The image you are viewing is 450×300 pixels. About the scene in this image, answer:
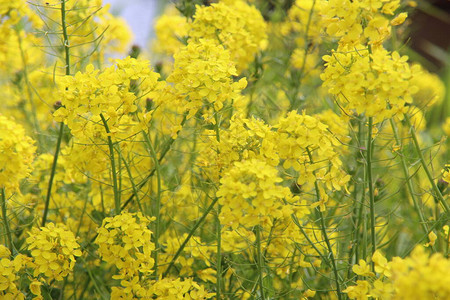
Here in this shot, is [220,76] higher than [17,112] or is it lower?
higher

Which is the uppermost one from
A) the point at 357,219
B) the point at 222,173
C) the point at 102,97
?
the point at 102,97

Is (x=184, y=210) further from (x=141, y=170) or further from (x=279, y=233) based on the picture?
(x=279, y=233)

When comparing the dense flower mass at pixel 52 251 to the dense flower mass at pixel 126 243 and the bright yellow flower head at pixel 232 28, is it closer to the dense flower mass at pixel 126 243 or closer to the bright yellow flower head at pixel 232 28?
the dense flower mass at pixel 126 243

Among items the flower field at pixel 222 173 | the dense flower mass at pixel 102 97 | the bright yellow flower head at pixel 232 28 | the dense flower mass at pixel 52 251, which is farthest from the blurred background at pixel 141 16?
the dense flower mass at pixel 52 251

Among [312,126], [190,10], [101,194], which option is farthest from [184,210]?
[312,126]

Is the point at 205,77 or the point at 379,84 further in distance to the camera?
the point at 205,77

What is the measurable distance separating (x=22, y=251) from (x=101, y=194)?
0.90 feet

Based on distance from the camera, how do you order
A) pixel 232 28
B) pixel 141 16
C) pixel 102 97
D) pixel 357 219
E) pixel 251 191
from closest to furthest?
pixel 251 191, pixel 102 97, pixel 357 219, pixel 232 28, pixel 141 16

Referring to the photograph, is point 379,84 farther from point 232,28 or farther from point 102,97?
point 232,28

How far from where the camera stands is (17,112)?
2611mm

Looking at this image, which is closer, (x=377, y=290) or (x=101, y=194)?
(x=377, y=290)

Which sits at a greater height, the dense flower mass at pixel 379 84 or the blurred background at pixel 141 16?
the dense flower mass at pixel 379 84

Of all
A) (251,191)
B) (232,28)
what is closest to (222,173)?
(251,191)

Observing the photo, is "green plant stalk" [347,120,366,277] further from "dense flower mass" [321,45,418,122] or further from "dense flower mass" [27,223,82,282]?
"dense flower mass" [27,223,82,282]
